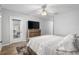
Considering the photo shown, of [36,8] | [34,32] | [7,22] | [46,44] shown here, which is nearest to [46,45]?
[46,44]

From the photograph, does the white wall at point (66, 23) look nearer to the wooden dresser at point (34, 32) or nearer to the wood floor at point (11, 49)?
the wooden dresser at point (34, 32)

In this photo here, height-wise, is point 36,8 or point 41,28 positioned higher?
point 36,8

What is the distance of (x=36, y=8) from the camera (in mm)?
1432

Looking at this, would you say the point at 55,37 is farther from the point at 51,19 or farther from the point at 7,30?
the point at 7,30

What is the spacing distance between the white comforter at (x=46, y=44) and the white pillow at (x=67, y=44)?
0.06 m

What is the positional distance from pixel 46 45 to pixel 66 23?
1.46 feet

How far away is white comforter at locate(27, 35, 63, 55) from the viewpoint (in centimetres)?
142

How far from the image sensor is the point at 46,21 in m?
1.50

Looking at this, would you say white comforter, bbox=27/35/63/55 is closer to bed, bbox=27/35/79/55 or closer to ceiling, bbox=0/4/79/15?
bed, bbox=27/35/79/55

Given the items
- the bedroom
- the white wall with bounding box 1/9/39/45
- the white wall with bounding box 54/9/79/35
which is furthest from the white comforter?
the white wall with bounding box 1/9/39/45

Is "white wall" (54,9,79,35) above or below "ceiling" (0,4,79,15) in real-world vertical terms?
below

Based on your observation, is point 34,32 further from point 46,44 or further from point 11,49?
point 11,49

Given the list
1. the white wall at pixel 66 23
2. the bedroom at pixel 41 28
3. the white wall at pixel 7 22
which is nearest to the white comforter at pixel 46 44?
the bedroom at pixel 41 28
